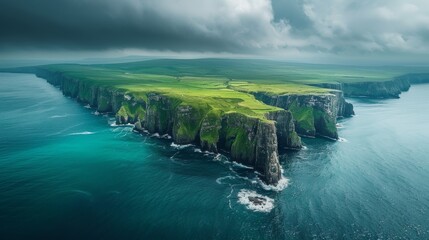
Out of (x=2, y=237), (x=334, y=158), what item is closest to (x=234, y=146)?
(x=334, y=158)

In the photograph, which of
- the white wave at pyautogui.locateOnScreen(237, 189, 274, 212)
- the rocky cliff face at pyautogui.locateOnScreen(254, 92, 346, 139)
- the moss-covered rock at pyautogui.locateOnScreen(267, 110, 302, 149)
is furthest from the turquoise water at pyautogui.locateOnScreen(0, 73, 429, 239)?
the rocky cliff face at pyautogui.locateOnScreen(254, 92, 346, 139)

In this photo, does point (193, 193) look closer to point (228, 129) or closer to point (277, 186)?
point (277, 186)

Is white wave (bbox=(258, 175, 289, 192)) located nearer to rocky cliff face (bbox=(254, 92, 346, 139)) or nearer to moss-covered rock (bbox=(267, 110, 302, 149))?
moss-covered rock (bbox=(267, 110, 302, 149))

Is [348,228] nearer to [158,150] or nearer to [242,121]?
[242,121]

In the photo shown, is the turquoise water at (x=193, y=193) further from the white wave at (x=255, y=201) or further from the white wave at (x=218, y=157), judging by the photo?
the white wave at (x=218, y=157)

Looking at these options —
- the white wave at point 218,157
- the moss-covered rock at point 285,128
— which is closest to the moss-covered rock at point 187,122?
the white wave at point 218,157
